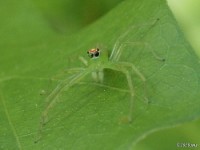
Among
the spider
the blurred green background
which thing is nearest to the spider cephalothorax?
the spider

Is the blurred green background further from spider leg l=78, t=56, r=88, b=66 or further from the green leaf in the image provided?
spider leg l=78, t=56, r=88, b=66

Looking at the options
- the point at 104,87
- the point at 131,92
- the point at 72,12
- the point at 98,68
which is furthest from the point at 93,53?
the point at 72,12

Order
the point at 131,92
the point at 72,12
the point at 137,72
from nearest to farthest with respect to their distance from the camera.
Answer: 1. the point at 131,92
2. the point at 137,72
3. the point at 72,12

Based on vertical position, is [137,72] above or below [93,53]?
below

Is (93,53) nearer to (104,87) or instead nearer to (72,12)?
(104,87)

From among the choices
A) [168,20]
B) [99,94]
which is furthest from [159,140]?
[168,20]

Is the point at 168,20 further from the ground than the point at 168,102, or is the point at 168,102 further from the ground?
the point at 168,20

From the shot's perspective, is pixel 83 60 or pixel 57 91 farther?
pixel 83 60

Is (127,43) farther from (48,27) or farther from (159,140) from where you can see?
(48,27)
